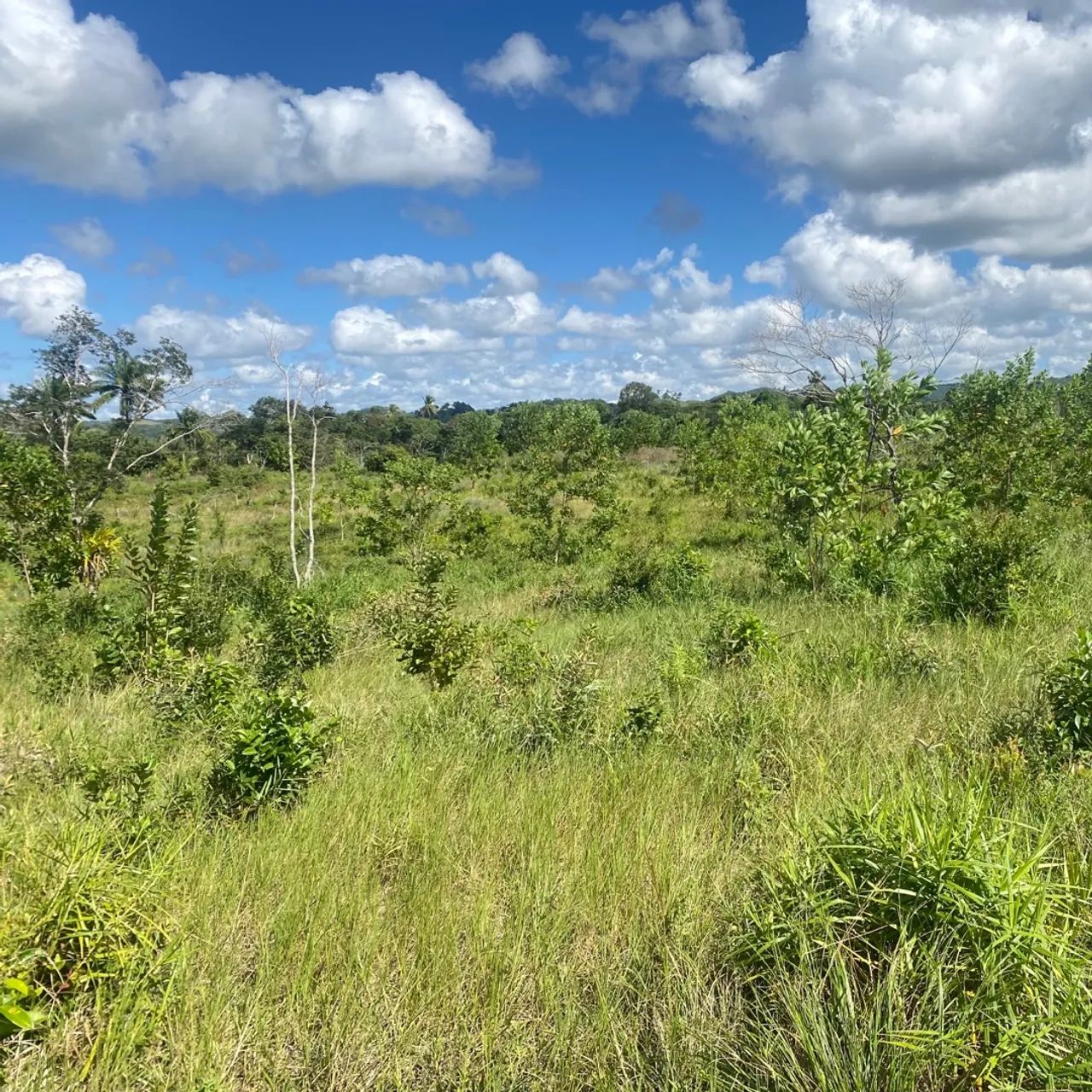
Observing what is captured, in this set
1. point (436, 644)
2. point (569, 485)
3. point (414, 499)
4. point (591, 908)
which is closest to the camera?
point (591, 908)

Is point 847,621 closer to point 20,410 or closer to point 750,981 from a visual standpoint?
point 750,981

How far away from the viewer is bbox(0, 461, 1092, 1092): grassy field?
79.0 inches

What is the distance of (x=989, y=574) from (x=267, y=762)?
7056mm

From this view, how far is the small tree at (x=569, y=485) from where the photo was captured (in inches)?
624

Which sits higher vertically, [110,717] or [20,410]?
[20,410]

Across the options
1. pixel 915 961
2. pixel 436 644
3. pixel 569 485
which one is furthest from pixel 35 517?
pixel 915 961

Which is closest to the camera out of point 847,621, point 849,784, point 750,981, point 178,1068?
point 178,1068

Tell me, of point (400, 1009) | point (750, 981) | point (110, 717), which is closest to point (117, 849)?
point (400, 1009)

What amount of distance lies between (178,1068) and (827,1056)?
192 centimetres

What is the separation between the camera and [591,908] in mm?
2684

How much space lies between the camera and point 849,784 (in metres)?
3.28

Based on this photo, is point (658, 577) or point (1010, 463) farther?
point (1010, 463)

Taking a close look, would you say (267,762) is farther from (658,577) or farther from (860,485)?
(658,577)

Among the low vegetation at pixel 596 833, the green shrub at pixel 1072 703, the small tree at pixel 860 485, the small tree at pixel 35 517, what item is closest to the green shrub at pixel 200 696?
the low vegetation at pixel 596 833
